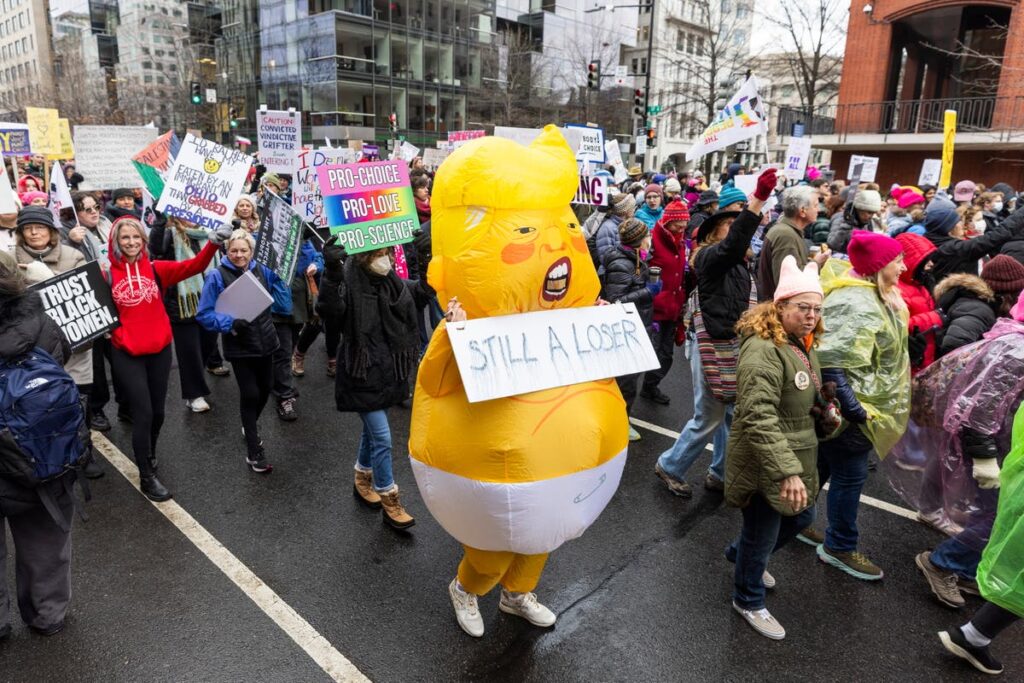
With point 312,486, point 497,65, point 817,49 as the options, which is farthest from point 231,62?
point 312,486

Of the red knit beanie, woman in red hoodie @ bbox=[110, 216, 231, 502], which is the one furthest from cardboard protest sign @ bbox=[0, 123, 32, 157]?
the red knit beanie

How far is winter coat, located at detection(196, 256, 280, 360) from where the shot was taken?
4.73 metres

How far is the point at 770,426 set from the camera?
9.97 feet

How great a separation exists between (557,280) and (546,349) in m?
0.31

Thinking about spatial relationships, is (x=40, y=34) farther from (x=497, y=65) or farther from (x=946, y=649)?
(x=946, y=649)

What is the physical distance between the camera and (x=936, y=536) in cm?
436

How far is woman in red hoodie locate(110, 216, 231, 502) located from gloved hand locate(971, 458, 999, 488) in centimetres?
485

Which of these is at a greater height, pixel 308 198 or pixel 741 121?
pixel 741 121

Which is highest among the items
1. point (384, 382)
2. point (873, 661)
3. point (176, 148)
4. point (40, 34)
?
point (40, 34)

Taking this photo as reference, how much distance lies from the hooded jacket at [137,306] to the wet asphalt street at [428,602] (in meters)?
1.09

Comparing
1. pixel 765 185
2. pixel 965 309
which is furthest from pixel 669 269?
pixel 965 309

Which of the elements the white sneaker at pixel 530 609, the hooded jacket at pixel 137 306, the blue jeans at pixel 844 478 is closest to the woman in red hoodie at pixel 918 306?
the blue jeans at pixel 844 478

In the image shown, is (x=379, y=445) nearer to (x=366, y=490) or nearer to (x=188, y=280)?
(x=366, y=490)

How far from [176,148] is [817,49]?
25227 mm
